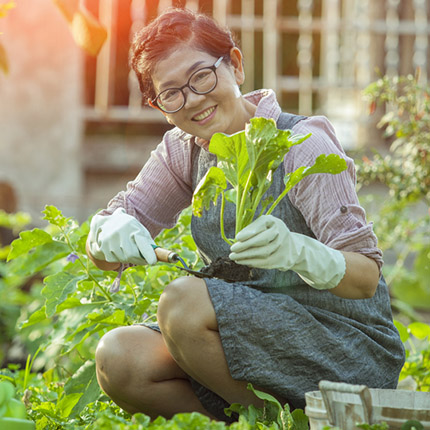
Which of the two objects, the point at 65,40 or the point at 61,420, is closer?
the point at 61,420

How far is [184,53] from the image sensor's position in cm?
181

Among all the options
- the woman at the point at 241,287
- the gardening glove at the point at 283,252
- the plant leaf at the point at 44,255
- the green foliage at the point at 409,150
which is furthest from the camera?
the green foliage at the point at 409,150

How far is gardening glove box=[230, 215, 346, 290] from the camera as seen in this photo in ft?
4.87

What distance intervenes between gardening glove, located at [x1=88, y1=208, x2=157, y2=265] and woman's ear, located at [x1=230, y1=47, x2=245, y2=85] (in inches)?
18.6

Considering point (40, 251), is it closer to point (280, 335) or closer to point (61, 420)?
point (61, 420)

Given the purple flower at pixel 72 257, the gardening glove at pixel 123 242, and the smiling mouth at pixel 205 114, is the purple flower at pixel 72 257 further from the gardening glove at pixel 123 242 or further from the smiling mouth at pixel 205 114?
the smiling mouth at pixel 205 114

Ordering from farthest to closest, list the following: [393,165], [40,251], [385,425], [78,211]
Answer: [78,211], [393,165], [40,251], [385,425]

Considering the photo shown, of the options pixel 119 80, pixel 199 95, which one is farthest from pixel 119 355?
pixel 119 80

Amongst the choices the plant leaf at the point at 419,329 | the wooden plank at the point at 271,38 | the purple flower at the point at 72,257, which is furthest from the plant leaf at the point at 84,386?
the wooden plank at the point at 271,38

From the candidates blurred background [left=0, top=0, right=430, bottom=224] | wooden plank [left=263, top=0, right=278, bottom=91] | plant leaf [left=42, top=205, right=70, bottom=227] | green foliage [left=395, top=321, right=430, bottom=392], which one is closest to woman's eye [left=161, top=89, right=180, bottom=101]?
plant leaf [left=42, top=205, right=70, bottom=227]

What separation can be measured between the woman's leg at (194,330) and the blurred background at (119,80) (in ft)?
12.0

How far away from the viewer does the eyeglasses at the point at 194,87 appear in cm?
179

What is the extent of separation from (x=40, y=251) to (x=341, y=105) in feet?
12.2

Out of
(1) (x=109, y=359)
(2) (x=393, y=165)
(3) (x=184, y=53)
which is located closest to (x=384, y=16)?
(2) (x=393, y=165)
